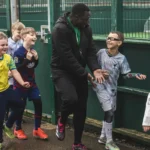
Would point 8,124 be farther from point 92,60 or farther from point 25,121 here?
point 92,60

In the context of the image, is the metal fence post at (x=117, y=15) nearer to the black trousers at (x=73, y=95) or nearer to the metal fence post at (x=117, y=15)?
the metal fence post at (x=117, y=15)

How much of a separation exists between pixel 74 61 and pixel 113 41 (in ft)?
2.14

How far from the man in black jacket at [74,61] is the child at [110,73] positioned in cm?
20

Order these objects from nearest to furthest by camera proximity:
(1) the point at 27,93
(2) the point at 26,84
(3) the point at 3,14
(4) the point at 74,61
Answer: (4) the point at 74,61 < (2) the point at 26,84 < (1) the point at 27,93 < (3) the point at 3,14

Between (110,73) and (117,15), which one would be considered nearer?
(110,73)

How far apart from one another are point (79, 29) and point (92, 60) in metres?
0.42

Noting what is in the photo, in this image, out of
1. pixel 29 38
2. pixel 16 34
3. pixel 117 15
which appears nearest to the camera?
pixel 117 15

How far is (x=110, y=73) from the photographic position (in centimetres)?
511

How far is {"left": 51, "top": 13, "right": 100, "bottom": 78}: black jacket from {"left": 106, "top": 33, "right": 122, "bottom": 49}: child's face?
21 centimetres

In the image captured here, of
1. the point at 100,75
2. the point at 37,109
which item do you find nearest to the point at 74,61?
the point at 100,75

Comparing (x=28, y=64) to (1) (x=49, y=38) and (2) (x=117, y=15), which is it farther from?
(2) (x=117, y=15)

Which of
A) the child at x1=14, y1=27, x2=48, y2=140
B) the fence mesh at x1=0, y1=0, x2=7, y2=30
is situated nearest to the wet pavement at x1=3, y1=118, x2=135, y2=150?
the child at x1=14, y1=27, x2=48, y2=140

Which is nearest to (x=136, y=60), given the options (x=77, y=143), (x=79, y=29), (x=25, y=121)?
(x=79, y=29)

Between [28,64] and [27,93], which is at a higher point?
[28,64]
